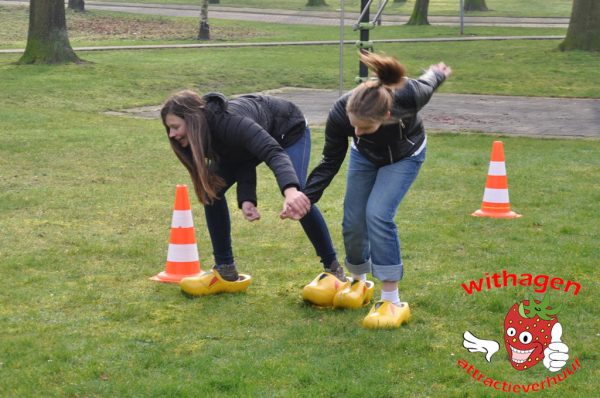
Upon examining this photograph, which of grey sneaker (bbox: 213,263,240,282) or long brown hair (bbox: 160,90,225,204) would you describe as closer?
long brown hair (bbox: 160,90,225,204)

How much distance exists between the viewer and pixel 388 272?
591 centimetres

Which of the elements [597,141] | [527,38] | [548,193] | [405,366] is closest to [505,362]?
[405,366]

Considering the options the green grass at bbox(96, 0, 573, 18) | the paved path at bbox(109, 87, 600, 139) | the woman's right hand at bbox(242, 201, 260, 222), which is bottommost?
the green grass at bbox(96, 0, 573, 18)

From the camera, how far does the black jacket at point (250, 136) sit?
5617mm

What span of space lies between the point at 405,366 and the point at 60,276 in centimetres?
287

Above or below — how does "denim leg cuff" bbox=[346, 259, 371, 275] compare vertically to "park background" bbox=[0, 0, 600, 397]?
above

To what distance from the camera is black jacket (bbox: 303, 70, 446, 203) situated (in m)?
5.67

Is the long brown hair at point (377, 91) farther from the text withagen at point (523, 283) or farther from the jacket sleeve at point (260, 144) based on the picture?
the text withagen at point (523, 283)

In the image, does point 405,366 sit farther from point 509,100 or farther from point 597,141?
point 509,100

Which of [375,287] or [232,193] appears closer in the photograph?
[375,287]

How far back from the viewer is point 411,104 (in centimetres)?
567

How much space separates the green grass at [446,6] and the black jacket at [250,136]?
4123 cm

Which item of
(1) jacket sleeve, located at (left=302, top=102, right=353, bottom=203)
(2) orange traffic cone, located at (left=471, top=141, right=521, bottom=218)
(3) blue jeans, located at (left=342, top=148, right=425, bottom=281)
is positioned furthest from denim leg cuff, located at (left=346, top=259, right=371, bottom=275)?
(2) orange traffic cone, located at (left=471, top=141, right=521, bottom=218)

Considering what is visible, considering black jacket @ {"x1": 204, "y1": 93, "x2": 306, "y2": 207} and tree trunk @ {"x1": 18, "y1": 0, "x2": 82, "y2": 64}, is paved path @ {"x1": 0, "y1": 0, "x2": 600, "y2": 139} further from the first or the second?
black jacket @ {"x1": 204, "y1": 93, "x2": 306, "y2": 207}
